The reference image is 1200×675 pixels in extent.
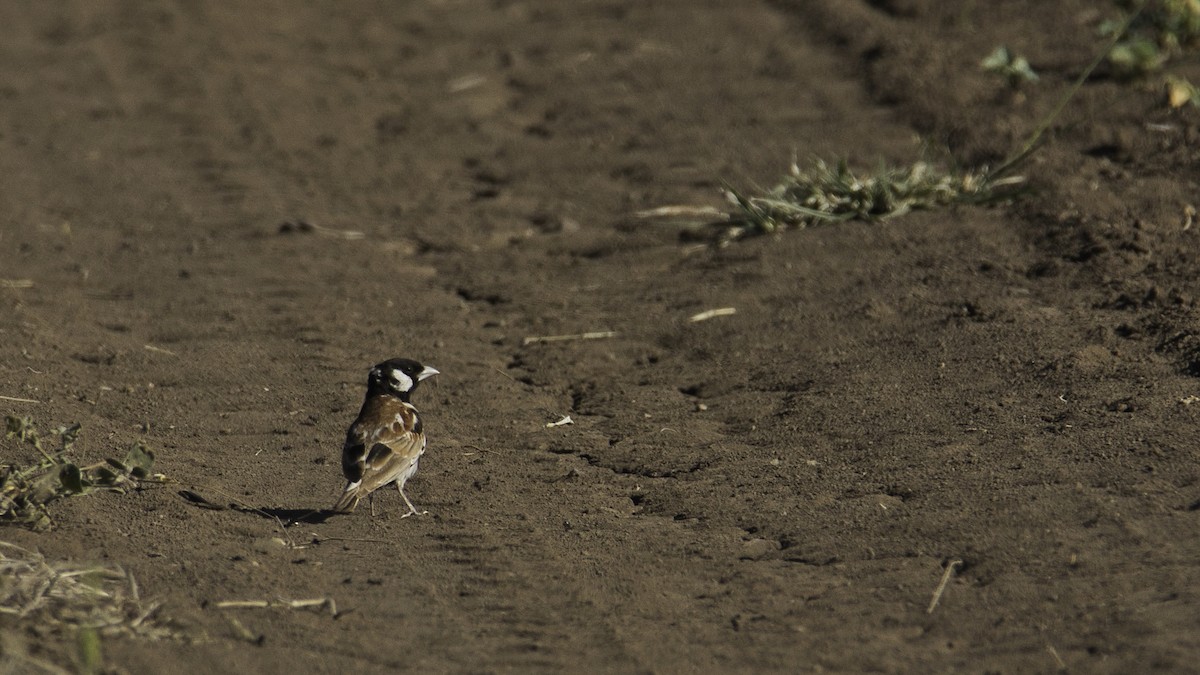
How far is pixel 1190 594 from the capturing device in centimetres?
517

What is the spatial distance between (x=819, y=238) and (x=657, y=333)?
4.54 ft

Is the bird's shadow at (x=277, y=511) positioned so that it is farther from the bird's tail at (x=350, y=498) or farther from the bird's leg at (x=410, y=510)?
the bird's leg at (x=410, y=510)

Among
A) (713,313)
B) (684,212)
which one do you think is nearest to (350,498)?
(713,313)

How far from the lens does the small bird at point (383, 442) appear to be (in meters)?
6.21

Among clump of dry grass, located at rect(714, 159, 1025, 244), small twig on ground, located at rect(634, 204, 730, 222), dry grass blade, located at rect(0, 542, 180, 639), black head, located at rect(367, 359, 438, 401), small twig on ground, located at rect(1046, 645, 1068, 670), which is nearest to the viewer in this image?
small twig on ground, located at rect(1046, 645, 1068, 670)

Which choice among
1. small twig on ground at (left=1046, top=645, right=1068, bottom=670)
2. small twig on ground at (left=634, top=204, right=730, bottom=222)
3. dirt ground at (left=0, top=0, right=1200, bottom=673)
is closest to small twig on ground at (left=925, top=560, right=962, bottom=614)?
dirt ground at (left=0, top=0, right=1200, bottom=673)

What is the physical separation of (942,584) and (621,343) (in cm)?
316

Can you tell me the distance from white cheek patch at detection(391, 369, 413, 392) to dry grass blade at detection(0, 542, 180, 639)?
190 centimetres

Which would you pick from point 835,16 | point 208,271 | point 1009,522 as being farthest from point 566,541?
point 835,16

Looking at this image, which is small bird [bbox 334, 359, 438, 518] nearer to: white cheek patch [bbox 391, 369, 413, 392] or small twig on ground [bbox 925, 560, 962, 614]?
white cheek patch [bbox 391, 369, 413, 392]

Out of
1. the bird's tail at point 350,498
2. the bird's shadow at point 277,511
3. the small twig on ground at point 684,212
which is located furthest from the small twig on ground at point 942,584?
the small twig on ground at point 684,212

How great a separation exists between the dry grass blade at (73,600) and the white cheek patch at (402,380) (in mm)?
1904

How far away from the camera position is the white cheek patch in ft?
23.0

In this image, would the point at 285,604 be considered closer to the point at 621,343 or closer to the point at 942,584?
the point at 942,584
